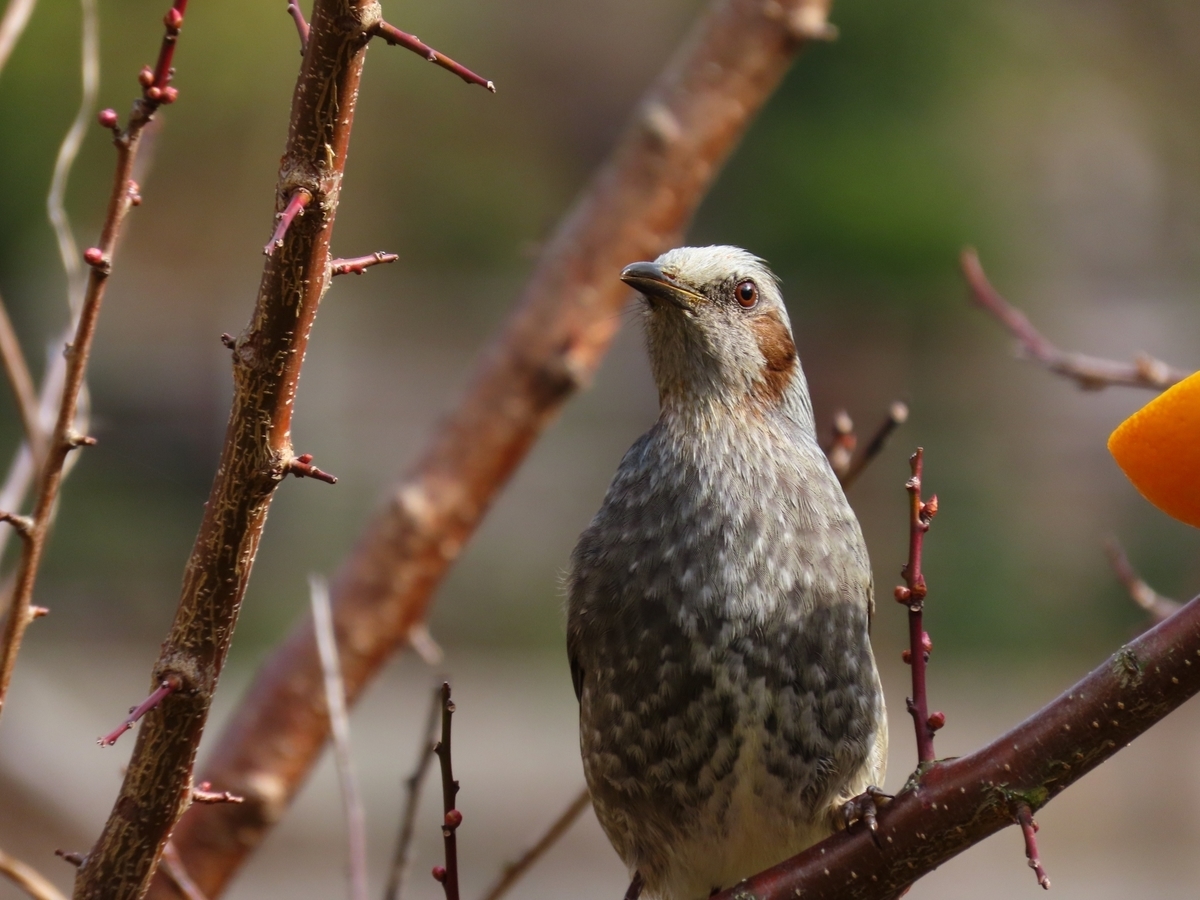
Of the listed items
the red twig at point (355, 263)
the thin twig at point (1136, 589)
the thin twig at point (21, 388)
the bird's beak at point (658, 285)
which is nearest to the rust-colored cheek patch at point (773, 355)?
the bird's beak at point (658, 285)

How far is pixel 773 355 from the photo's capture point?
213 cm

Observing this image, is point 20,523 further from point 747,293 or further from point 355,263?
point 747,293

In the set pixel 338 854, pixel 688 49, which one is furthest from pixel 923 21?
pixel 688 49

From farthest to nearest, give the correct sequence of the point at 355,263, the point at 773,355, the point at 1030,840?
the point at 773,355 < the point at 1030,840 < the point at 355,263

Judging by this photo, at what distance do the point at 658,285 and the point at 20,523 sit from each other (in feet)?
3.78

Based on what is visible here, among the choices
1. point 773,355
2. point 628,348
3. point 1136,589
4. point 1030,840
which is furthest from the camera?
point 628,348

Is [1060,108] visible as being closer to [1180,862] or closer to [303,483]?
[1180,862]

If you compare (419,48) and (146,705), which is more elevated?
(419,48)

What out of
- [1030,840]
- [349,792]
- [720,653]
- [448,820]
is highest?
[720,653]

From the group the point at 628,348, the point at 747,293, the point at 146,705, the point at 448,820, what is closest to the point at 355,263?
the point at 146,705

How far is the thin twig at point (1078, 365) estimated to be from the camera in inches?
73.5

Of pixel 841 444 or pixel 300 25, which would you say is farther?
pixel 841 444

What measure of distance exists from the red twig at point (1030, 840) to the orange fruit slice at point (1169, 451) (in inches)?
11.5

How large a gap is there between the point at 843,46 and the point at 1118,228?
2938 mm
